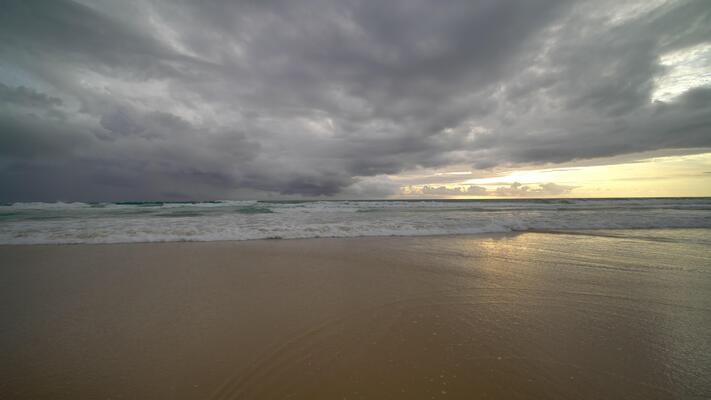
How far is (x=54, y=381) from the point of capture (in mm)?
2617

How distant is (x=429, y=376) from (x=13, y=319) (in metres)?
5.97

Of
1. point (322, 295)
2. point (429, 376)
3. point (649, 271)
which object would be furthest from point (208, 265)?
point (649, 271)

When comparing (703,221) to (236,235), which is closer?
(236,235)

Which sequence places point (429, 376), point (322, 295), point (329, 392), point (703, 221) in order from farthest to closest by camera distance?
point (703, 221) < point (322, 295) < point (429, 376) < point (329, 392)

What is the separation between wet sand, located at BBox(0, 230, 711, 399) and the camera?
2.48m

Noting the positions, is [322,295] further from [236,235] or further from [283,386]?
[236,235]

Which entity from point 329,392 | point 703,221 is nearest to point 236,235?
point 329,392

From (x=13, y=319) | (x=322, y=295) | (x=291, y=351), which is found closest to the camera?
(x=291, y=351)

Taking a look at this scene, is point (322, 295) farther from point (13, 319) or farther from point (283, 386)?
point (13, 319)

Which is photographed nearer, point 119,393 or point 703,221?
point 119,393

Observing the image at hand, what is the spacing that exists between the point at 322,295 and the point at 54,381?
3.19 metres

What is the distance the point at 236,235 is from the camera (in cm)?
1063

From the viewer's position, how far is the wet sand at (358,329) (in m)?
2.48

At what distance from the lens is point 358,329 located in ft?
11.5
